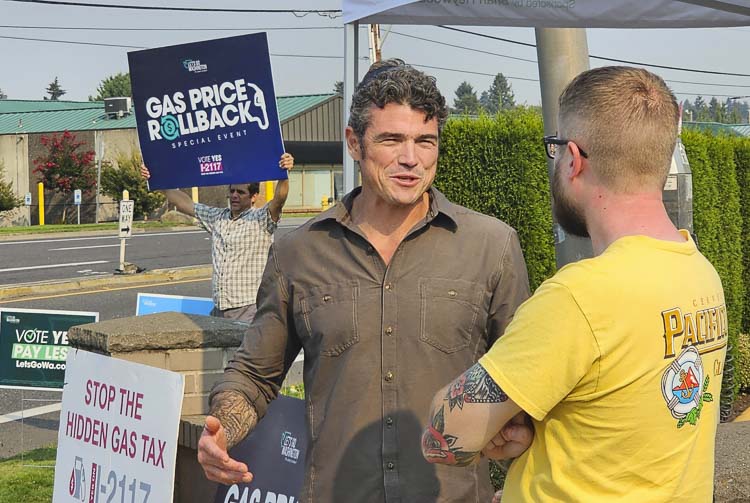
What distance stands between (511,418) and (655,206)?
49 cm

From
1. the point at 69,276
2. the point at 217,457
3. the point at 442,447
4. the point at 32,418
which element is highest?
the point at 442,447

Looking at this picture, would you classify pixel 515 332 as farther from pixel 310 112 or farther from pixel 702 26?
pixel 310 112

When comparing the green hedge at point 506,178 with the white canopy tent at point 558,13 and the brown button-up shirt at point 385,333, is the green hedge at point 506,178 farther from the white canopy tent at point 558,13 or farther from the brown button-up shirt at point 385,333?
the brown button-up shirt at point 385,333

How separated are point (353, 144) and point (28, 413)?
273 inches

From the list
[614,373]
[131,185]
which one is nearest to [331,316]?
[614,373]

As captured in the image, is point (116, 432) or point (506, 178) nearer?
point (116, 432)

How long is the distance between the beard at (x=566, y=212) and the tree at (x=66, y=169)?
41875mm

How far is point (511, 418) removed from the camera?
192 cm

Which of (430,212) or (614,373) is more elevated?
(430,212)

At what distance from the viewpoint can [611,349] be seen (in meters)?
1.82

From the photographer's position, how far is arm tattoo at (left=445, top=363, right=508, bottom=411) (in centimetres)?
190

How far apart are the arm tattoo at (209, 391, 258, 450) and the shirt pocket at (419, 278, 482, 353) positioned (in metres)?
0.56

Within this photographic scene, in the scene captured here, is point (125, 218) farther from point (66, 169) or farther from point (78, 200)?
point (66, 169)

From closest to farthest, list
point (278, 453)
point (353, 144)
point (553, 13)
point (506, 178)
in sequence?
point (353, 144), point (278, 453), point (553, 13), point (506, 178)
